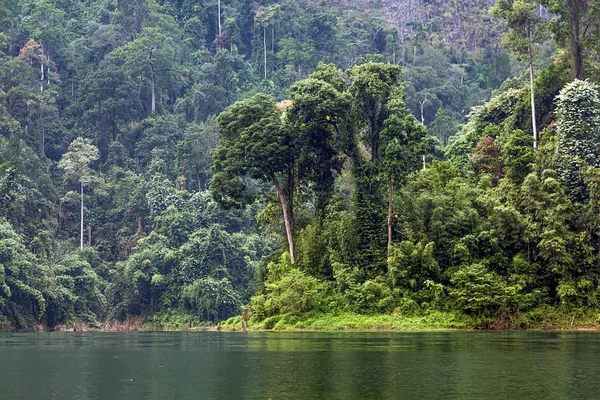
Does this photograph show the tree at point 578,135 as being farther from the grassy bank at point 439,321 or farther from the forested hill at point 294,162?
the grassy bank at point 439,321

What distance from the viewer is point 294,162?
49375 millimetres

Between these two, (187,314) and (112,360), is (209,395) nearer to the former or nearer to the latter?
(112,360)

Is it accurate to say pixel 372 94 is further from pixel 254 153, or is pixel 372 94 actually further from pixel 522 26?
pixel 522 26

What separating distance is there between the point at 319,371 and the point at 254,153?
A: 92.0ft

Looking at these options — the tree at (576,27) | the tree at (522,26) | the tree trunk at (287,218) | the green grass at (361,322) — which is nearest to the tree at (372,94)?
the tree trunk at (287,218)

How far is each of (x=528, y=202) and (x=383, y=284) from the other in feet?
26.6

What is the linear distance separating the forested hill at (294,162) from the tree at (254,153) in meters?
0.13

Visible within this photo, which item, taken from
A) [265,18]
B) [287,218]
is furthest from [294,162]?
[265,18]

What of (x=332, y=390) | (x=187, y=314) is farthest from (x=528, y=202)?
(x=187, y=314)

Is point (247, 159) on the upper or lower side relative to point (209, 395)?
upper

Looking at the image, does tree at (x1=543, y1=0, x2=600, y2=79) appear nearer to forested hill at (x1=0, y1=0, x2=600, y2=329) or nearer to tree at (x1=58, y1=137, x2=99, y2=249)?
forested hill at (x1=0, y1=0, x2=600, y2=329)

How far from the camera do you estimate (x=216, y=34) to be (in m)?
109

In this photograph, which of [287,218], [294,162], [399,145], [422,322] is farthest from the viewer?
[287,218]

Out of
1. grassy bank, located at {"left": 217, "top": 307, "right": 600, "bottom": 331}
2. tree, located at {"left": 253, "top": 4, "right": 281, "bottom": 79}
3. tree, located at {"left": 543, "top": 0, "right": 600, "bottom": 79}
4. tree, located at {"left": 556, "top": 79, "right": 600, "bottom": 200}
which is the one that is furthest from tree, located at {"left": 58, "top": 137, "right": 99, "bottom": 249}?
tree, located at {"left": 556, "top": 79, "right": 600, "bottom": 200}
